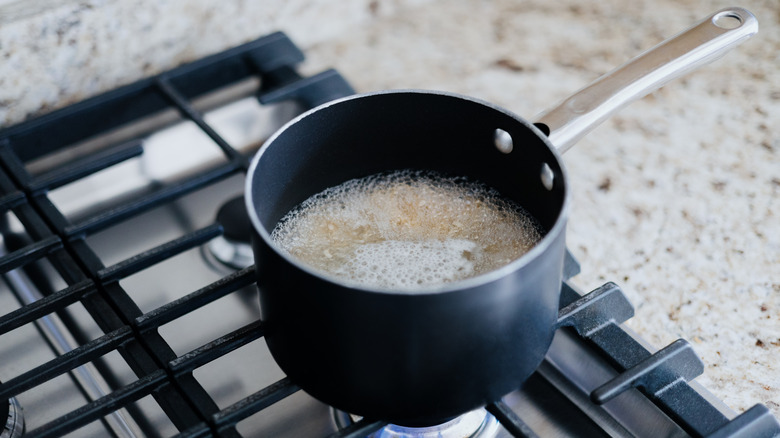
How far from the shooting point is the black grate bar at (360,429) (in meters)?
0.46

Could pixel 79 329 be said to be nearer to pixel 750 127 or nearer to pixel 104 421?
pixel 104 421

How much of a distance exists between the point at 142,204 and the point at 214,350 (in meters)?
0.18

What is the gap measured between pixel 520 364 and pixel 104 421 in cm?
29

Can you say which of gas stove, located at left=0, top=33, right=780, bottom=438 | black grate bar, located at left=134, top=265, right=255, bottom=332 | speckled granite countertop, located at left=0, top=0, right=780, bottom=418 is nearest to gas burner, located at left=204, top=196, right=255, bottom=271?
gas stove, located at left=0, top=33, right=780, bottom=438

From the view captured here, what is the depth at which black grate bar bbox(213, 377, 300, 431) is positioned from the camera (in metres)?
0.47

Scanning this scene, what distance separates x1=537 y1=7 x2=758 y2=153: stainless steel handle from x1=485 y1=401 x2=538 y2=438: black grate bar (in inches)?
6.7

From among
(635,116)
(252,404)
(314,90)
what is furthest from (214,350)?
(635,116)

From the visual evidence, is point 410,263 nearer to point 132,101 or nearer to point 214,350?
point 214,350

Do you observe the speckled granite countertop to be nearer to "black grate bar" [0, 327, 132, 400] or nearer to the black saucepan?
the black saucepan

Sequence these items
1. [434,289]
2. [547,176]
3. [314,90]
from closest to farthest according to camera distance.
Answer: [434,289]
[547,176]
[314,90]

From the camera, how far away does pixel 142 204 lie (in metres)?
0.63

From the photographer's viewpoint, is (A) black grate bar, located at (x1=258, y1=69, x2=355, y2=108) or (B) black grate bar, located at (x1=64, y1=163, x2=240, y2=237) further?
(A) black grate bar, located at (x1=258, y1=69, x2=355, y2=108)

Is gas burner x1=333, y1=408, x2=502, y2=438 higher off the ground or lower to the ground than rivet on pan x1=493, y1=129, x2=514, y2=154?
lower

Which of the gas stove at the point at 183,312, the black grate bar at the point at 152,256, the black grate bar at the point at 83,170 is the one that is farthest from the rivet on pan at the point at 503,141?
the black grate bar at the point at 83,170
